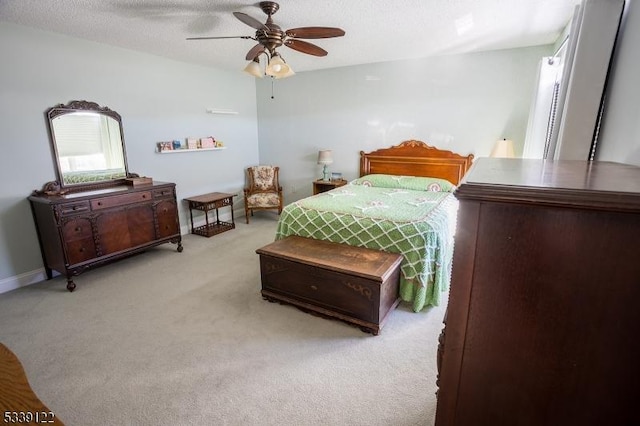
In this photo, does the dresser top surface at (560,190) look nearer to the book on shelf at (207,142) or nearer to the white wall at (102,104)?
the white wall at (102,104)

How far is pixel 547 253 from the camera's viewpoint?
68cm

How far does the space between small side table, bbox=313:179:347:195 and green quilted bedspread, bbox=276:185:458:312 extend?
156 cm

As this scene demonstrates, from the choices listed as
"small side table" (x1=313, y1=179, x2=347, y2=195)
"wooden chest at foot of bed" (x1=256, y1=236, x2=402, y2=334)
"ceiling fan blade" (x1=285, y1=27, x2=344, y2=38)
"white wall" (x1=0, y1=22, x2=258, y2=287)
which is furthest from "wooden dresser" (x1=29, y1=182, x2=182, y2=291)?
"ceiling fan blade" (x1=285, y1=27, x2=344, y2=38)

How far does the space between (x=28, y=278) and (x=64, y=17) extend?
2.56m

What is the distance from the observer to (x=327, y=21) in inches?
113

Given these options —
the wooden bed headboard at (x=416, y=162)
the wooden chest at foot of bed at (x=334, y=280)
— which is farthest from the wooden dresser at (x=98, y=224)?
the wooden bed headboard at (x=416, y=162)

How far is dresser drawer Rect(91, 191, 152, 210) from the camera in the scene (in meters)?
3.22

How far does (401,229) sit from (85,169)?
354 centimetres

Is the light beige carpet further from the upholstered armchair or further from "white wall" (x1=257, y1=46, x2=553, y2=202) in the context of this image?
"white wall" (x1=257, y1=46, x2=553, y2=202)

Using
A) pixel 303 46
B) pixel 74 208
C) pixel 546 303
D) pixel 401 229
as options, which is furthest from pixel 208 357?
pixel 303 46

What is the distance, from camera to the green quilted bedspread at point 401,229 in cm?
258

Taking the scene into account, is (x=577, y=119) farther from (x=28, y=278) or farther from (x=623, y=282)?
(x=28, y=278)

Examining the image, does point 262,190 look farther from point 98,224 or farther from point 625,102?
point 625,102

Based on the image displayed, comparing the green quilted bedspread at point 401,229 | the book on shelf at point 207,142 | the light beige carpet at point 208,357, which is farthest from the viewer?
the book on shelf at point 207,142
